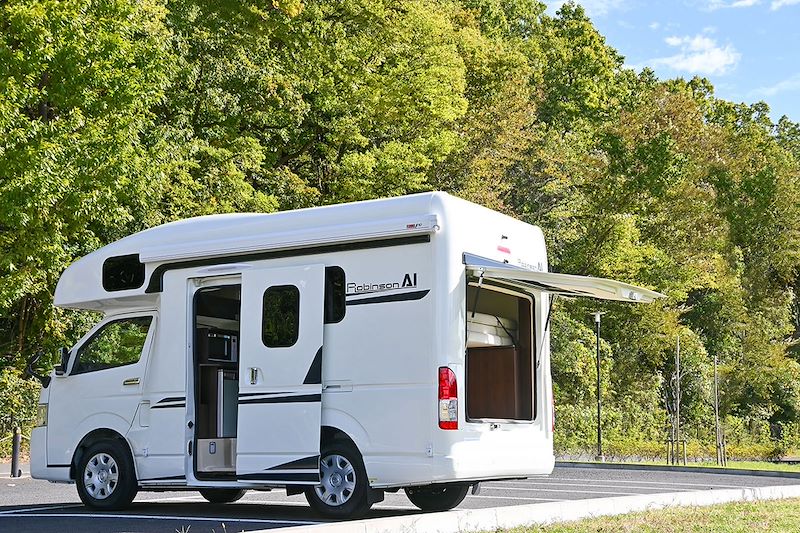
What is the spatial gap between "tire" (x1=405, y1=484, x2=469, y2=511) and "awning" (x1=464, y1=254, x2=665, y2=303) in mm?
2485

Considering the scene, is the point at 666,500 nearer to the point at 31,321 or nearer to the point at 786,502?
the point at 786,502

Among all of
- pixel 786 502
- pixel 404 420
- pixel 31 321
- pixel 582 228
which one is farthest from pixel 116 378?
pixel 582 228

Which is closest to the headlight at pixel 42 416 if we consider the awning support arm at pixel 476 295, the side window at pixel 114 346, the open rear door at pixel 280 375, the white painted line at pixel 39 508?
the side window at pixel 114 346

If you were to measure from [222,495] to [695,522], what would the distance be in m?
6.33

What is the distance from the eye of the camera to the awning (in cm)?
1153

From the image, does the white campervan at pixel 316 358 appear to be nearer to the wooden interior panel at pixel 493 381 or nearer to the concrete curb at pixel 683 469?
the wooden interior panel at pixel 493 381

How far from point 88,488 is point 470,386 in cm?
462

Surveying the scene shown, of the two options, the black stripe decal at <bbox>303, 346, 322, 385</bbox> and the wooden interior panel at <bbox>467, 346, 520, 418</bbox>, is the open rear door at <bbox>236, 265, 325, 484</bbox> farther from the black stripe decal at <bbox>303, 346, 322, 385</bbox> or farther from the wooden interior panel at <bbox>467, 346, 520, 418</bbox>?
the wooden interior panel at <bbox>467, 346, 520, 418</bbox>

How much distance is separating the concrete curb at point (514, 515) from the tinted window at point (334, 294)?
2542 mm

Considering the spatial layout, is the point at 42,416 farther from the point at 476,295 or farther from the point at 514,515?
the point at 514,515

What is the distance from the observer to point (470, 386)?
12953 millimetres

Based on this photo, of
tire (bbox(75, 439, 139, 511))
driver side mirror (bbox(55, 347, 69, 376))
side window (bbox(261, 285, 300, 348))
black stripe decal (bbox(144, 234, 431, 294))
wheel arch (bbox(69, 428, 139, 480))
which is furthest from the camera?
driver side mirror (bbox(55, 347, 69, 376))

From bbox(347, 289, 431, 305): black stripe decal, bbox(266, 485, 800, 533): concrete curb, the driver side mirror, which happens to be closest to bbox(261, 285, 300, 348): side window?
bbox(347, 289, 431, 305): black stripe decal

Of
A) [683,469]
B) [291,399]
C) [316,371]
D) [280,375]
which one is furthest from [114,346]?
[683,469]
